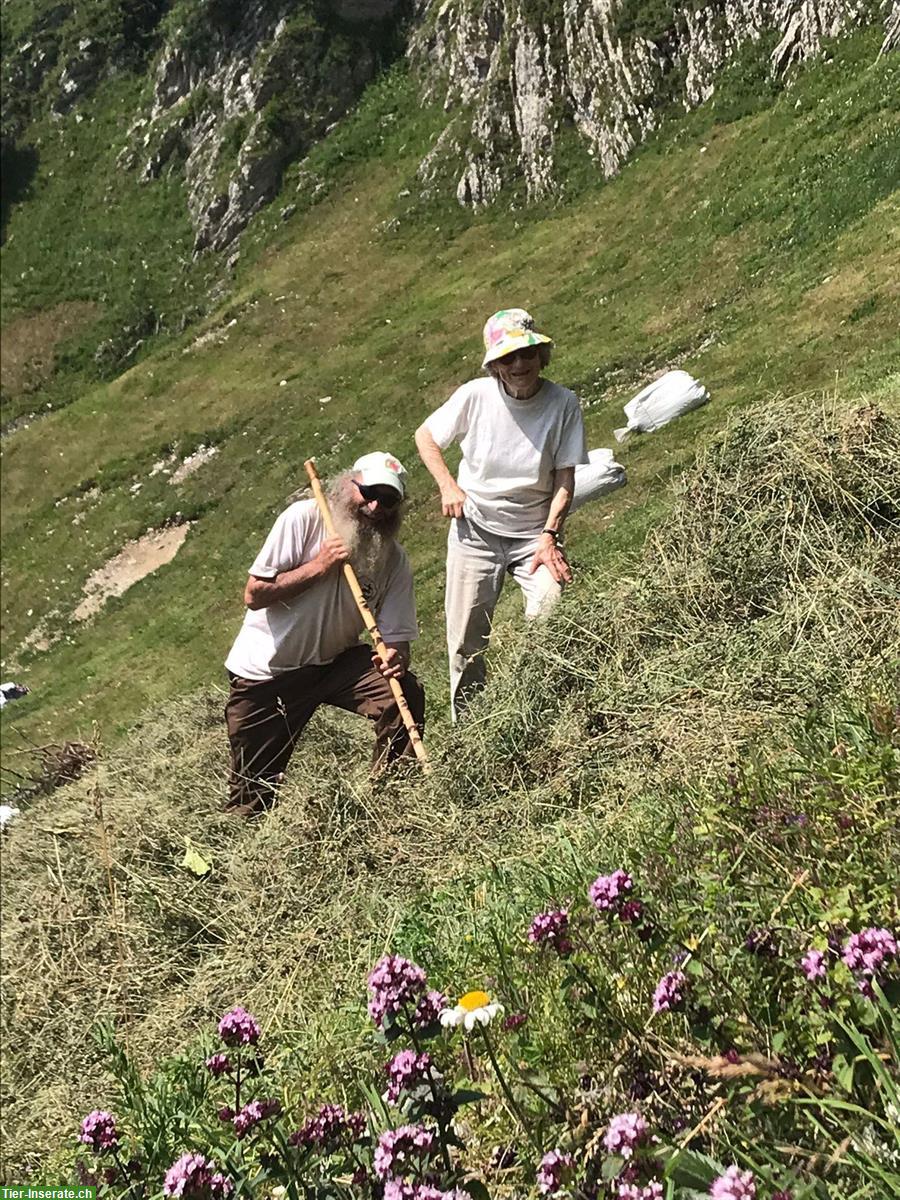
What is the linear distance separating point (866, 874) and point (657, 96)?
28353 mm

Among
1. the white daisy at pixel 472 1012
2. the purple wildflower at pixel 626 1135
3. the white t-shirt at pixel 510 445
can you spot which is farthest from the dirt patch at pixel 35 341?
the purple wildflower at pixel 626 1135

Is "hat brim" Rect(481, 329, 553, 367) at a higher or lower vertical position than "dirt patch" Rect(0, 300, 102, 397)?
higher

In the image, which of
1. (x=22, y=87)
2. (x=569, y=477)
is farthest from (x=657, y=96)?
(x=22, y=87)

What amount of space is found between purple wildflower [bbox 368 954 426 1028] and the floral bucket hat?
409 cm

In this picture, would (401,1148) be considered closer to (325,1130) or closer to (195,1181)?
(325,1130)

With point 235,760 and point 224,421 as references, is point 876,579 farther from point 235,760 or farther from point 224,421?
point 224,421

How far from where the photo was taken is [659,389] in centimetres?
1337

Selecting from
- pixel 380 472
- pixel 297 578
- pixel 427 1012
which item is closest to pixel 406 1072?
pixel 427 1012

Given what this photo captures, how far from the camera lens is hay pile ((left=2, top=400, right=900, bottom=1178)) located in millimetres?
4148

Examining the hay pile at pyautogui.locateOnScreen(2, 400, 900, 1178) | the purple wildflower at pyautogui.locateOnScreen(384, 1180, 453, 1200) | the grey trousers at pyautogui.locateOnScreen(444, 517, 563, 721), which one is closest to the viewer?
the purple wildflower at pyautogui.locateOnScreen(384, 1180, 453, 1200)

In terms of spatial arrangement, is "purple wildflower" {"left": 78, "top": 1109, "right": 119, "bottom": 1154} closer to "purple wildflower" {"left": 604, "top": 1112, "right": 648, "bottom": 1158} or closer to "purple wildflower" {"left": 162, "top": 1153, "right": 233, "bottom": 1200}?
"purple wildflower" {"left": 162, "top": 1153, "right": 233, "bottom": 1200}

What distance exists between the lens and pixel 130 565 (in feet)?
81.4

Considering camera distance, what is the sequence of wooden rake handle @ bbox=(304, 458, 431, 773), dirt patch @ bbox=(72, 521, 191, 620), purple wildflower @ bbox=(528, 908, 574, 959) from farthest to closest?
dirt patch @ bbox=(72, 521, 191, 620), wooden rake handle @ bbox=(304, 458, 431, 773), purple wildflower @ bbox=(528, 908, 574, 959)

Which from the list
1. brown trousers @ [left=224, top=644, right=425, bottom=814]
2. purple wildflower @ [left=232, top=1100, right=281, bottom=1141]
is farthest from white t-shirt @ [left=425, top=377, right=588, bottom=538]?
purple wildflower @ [left=232, top=1100, right=281, bottom=1141]
